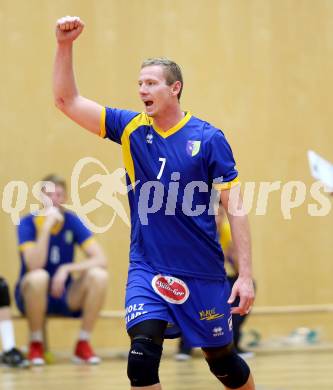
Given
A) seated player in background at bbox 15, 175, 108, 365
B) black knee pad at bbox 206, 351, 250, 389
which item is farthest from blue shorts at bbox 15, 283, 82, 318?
black knee pad at bbox 206, 351, 250, 389

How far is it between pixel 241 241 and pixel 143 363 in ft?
2.57

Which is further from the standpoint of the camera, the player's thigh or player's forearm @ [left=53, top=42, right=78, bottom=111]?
the player's thigh

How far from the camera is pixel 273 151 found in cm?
1009

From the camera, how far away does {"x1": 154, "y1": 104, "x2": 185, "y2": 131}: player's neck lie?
4.52m

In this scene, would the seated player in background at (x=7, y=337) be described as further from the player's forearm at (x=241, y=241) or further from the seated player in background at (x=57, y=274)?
the player's forearm at (x=241, y=241)

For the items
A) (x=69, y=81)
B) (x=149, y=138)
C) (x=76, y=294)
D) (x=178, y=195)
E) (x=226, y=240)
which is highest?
(x=69, y=81)

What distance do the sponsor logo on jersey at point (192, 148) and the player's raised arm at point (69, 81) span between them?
50cm

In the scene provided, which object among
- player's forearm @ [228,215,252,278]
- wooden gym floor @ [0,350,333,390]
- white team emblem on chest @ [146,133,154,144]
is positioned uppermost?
white team emblem on chest @ [146,133,154,144]

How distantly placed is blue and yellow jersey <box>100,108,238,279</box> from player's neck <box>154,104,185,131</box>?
0.03 meters

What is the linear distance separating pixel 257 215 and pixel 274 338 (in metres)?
1.40

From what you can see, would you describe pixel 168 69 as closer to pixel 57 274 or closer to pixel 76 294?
pixel 57 274

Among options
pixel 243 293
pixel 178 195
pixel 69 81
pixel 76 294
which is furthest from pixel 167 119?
pixel 76 294

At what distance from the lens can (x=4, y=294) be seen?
7926 mm

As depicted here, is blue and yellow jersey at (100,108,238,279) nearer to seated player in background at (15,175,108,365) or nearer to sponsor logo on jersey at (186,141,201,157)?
sponsor logo on jersey at (186,141,201,157)
